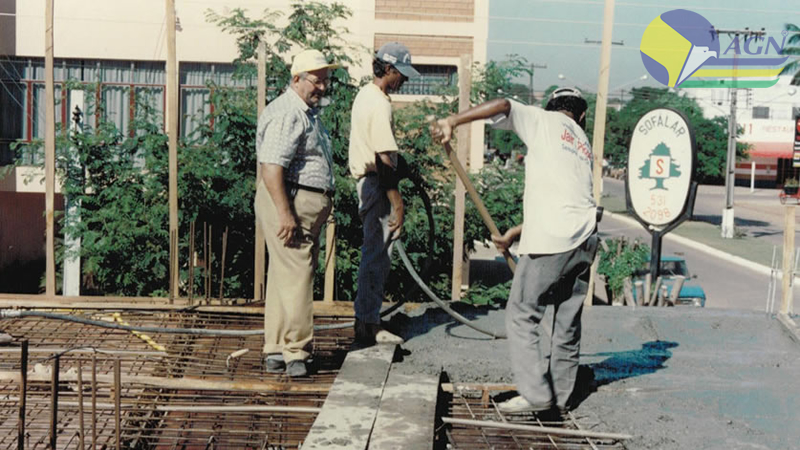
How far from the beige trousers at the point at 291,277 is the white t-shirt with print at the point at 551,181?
1.15m

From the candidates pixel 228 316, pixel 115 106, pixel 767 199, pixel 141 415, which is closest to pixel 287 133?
pixel 141 415

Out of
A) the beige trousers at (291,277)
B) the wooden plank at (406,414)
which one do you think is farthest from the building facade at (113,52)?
the wooden plank at (406,414)

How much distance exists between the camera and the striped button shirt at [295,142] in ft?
14.9

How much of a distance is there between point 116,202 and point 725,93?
5473cm

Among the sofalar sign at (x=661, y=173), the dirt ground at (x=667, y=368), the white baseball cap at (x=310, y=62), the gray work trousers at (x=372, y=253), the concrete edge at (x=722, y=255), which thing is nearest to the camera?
the dirt ground at (x=667, y=368)

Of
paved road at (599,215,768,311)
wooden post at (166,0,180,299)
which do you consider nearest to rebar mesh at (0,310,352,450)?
wooden post at (166,0,180,299)


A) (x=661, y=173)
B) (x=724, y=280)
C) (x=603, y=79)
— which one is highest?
(x=603, y=79)

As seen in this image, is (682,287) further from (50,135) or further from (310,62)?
(310,62)

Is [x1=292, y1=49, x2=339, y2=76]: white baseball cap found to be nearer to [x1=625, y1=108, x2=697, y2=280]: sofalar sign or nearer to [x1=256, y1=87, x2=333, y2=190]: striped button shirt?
[x1=256, y1=87, x2=333, y2=190]: striped button shirt

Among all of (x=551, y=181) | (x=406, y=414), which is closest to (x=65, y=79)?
(x=551, y=181)

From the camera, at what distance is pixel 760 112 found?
59.4 m

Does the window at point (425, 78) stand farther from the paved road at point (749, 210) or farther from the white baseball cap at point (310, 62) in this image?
the paved road at point (749, 210)

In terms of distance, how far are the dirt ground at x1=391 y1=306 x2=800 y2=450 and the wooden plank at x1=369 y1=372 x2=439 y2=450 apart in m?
0.27

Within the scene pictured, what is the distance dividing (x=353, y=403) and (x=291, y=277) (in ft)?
2.78
